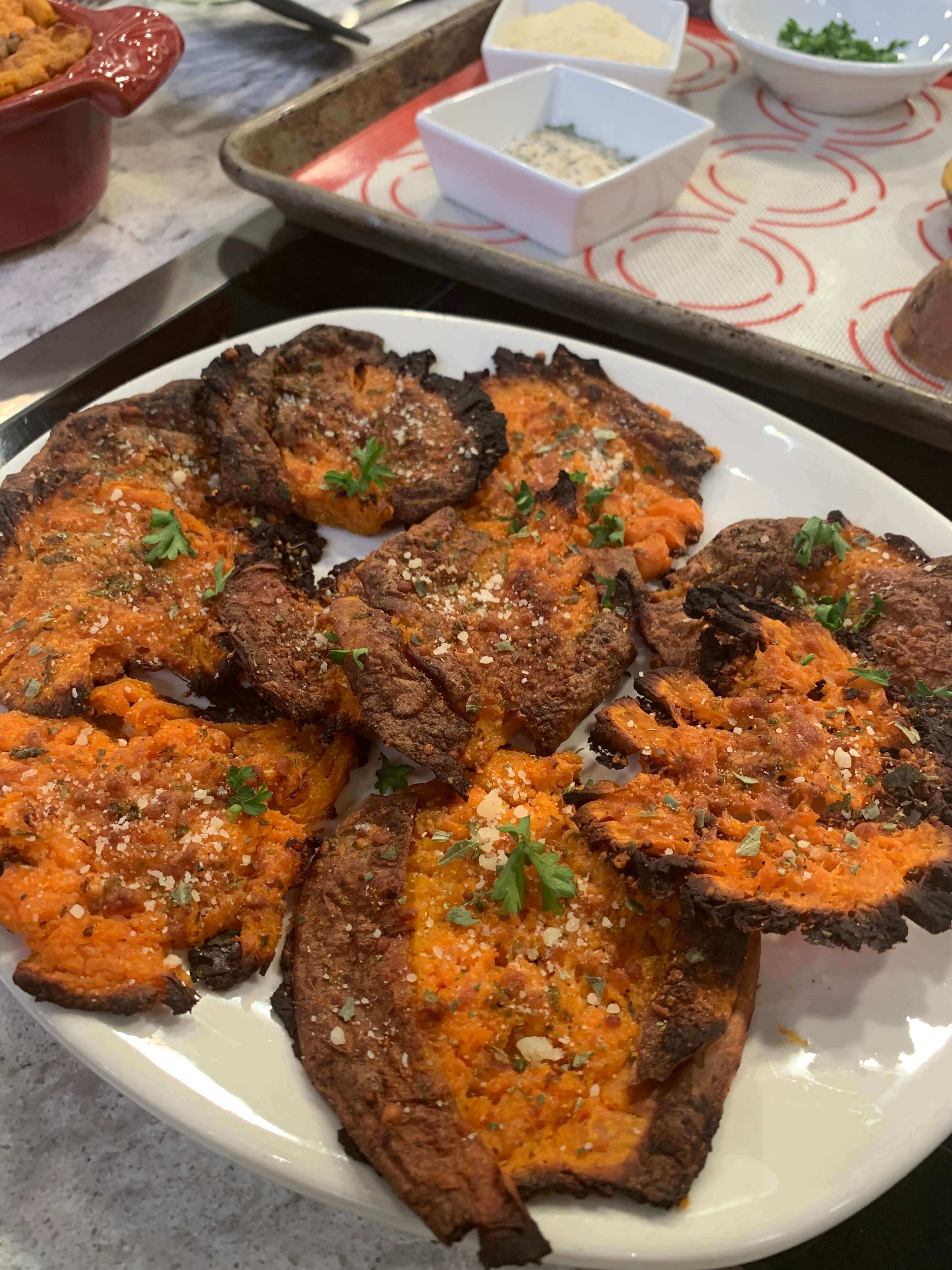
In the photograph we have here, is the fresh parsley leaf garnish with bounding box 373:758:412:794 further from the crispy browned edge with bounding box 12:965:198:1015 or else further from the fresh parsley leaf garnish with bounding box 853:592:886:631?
the fresh parsley leaf garnish with bounding box 853:592:886:631

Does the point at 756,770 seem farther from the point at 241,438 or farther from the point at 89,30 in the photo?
the point at 89,30

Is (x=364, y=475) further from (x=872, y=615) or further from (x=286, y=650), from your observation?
(x=872, y=615)

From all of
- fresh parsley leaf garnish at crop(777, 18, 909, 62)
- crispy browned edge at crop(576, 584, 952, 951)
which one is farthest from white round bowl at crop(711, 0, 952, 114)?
crispy browned edge at crop(576, 584, 952, 951)

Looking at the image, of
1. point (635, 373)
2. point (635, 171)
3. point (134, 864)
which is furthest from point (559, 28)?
point (134, 864)

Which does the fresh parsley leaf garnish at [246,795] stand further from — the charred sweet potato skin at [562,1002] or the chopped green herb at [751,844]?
the chopped green herb at [751,844]

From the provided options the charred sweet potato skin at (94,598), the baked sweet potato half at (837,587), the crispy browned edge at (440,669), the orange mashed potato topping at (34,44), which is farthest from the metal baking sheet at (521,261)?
the charred sweet potato skin at (94,598)

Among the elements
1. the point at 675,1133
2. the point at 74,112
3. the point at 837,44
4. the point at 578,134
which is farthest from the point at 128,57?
the point at 675,1133
